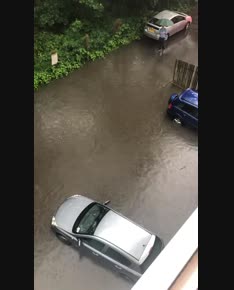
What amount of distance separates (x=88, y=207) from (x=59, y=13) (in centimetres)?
896

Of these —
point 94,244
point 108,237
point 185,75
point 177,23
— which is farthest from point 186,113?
point 177,23

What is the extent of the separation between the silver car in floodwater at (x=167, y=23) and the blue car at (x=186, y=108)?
15.1 feet

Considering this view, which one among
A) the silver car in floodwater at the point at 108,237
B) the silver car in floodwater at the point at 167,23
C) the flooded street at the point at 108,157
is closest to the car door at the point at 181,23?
the silver car in floodwater at the point at 167,23

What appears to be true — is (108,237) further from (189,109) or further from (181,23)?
(181,23)

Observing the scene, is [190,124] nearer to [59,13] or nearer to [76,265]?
[76,265]

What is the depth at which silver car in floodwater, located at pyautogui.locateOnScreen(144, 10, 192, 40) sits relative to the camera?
43.9ft

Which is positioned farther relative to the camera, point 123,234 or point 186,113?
point 186,113

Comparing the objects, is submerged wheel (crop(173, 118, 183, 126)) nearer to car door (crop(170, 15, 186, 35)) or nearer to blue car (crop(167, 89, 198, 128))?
blue car (crop(167, 89, 198, 128))

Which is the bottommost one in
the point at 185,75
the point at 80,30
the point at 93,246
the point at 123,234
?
the point at 93,246

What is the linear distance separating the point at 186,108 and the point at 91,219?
479cm

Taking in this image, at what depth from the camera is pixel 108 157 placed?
916 cm

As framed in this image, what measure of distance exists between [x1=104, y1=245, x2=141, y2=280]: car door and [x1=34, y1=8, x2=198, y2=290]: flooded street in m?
0.38

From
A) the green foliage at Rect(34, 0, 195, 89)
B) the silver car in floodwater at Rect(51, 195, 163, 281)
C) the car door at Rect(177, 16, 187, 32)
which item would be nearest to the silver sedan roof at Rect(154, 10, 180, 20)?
the car door at Rect(177, 16, 187, 32)
